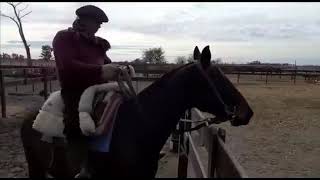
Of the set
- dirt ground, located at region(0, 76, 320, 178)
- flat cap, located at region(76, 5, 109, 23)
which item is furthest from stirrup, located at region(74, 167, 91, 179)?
dirt ground, located at region(0, 76, 320, 178)

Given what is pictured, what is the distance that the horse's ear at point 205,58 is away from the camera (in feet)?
12.0

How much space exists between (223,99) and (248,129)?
7.39 metres

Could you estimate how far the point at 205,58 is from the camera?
12.1 ft

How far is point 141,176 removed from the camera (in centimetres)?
355

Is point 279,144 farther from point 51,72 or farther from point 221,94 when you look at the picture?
point 51,72

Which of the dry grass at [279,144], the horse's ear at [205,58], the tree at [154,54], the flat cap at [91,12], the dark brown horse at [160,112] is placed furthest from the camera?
the tree at [154,54]

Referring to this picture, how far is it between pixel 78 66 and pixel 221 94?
116 centimetres

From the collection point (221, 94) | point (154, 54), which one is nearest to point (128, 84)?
point (221, 94)

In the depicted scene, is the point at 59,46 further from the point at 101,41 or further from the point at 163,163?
the point at 163,163

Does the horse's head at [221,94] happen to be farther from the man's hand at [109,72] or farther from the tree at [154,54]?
the tree at [154,54]

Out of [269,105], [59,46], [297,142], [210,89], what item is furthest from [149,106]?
[269,105]

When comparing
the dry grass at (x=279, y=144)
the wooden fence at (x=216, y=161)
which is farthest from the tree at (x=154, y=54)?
the wooden fence at (x=216, y=161)

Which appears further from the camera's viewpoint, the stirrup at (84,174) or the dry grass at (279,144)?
the dry grass at (279,144)

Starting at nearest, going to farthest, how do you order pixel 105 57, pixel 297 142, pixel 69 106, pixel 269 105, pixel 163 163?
pixel 69 106 < pixel 105 57 < pixel 163 163 < pixel 297 142 < pixel 269 105
